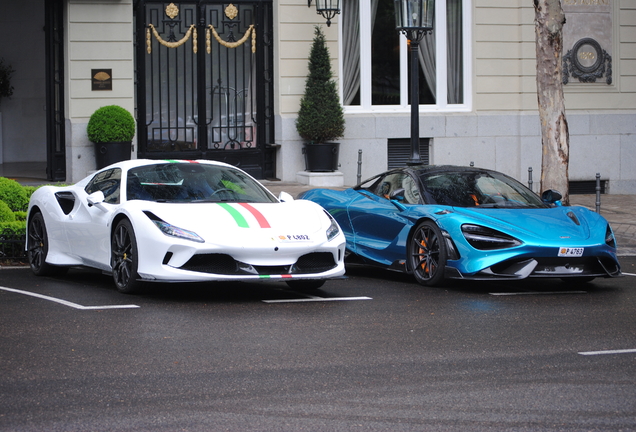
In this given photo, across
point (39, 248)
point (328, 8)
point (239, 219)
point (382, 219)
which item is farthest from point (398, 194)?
point (328, 8)

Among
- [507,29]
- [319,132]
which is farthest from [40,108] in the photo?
[507,29]

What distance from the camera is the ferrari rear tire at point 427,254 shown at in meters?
9.54

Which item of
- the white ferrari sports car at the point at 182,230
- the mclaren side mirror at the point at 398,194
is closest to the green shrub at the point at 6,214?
the white ferrari sports car at the point at 182,230

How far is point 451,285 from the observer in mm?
9969

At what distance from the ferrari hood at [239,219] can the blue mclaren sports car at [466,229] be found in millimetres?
1266

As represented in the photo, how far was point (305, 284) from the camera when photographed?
9.35 m

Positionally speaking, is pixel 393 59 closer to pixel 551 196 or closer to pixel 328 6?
pixel 328 6

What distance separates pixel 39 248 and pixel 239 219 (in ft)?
9.38

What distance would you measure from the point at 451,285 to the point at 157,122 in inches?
452

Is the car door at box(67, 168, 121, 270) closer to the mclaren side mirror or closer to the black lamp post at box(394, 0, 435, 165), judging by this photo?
the mclaren side mirror

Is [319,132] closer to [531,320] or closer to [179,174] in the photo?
[179,174]

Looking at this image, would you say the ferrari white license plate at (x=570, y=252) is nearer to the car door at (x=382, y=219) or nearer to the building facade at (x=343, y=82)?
the car door at (x=382, y=219)

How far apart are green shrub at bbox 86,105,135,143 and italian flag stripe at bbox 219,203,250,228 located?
10.1m

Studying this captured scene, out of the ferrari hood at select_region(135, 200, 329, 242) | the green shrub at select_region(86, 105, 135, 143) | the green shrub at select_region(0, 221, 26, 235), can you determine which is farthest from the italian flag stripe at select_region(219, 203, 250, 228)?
the green shrub at select_region(86, 105, 135, 143)
